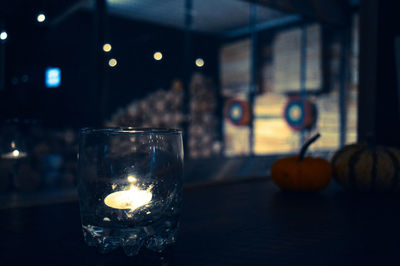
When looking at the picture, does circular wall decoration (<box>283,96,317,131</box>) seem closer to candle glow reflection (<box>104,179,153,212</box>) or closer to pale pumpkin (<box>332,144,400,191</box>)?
pale pumpkin (<box>332,144,400,191</box>)

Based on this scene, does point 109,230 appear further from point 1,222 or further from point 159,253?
point 1,222

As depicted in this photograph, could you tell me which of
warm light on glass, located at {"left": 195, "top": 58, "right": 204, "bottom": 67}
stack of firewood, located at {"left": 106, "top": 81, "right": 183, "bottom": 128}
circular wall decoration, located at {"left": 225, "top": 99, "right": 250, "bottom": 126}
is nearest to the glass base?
stack of firewood, located at {"left": 106, "top": 81, "right": 183, "bottom": 128}

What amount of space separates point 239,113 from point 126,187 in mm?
4401

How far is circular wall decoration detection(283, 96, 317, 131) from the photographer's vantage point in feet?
14.7

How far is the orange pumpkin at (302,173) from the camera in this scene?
2.39ft

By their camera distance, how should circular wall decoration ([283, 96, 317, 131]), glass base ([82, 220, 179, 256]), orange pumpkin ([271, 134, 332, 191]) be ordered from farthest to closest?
circular wall decoration ([283, 96, 317, 131]) → orange pumpkin ([271, 134, 332, 191]) → glass base ([82, 220, 179, 256])

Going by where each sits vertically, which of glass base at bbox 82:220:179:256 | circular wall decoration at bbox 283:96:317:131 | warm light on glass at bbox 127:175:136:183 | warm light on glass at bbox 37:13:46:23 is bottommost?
glass base at bbox 82:220:179:256

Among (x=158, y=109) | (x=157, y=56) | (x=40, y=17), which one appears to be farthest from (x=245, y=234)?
(x=158, y=109)

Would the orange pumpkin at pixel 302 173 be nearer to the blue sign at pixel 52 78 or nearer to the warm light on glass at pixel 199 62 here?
the blue sign at pixel 52 78

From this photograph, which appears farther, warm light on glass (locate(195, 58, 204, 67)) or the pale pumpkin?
warm light on glass (locate(195, 58, 204, 67))

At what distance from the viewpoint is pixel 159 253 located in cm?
35

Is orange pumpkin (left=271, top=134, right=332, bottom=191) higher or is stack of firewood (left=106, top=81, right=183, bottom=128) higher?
stack of firewood (left=106, top=81, right=183, bottom=128)

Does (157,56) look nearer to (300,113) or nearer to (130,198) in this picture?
(300,113)

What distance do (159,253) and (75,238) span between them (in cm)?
10
